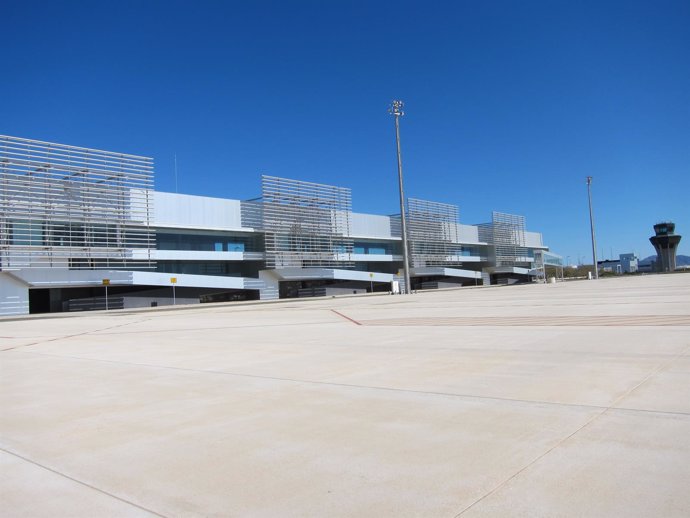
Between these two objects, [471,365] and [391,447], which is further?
[471,365]

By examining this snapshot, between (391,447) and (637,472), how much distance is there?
194cm

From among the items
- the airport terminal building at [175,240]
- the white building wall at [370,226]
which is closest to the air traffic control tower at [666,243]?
the airport terminal building at [175,240]

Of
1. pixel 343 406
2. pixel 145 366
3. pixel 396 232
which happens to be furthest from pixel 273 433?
pixel 396 232

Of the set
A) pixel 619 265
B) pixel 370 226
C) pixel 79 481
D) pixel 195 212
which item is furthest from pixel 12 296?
pixel 619 265

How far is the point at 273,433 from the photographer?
554 centimetres

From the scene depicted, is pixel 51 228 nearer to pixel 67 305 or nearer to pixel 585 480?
pixel 67 305

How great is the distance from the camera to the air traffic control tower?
133 meters

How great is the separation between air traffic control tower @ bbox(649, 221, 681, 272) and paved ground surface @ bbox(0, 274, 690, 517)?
5570 inches

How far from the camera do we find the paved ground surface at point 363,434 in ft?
12.6

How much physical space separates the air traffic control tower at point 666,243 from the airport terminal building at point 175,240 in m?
71.2

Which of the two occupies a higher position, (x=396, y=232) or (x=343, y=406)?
(x=396, y=232)

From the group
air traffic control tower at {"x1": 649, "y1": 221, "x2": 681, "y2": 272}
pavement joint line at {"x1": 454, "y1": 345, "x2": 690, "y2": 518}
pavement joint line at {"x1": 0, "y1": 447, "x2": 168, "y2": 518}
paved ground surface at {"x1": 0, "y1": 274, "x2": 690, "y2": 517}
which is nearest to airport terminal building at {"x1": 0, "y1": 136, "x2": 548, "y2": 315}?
paved ground surface at {"x1": 0, "y1": 274, "x2": 690, "y2": 517}

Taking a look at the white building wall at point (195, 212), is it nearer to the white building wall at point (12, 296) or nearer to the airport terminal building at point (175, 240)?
the airport terminal building at point (175, 240)

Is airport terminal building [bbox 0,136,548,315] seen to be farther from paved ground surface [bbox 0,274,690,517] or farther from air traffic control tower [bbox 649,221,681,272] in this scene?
air traffic control tower [bbox 649,221,681,272]
